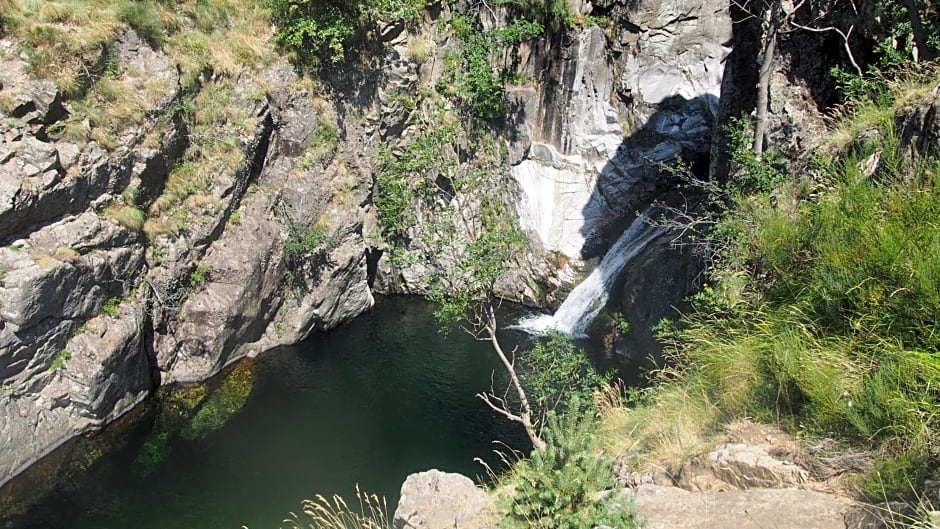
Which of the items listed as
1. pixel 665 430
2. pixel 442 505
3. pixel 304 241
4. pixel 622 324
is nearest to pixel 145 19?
pixel 304 241

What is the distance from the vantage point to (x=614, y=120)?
64.9 ft

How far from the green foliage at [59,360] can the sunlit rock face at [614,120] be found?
13323mm

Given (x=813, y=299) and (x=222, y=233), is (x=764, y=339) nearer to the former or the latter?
(x=813, y=299)

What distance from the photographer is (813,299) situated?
567 centimetres

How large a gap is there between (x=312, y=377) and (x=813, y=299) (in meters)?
13.4

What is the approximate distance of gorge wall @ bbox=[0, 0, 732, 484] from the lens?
42.5ft

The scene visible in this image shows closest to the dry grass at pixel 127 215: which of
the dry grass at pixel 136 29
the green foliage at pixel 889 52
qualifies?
the dry grass at pixel 136 29

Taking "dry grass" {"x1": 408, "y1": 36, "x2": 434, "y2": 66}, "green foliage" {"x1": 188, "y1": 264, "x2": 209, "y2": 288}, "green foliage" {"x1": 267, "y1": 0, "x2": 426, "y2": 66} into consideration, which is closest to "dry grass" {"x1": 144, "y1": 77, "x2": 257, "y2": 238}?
"green foliage" {"x1": 188, "y1": 264, "x2": 209, "y2": 288}

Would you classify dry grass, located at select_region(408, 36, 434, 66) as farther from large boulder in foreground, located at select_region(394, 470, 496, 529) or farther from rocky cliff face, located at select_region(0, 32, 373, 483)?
large boulder in foreground, located at select_region(394, 470, 496, 529)

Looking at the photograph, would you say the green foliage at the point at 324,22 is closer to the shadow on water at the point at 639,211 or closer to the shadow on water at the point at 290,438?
the shadow on water at the point at 639,211

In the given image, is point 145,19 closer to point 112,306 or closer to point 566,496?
point 112,306

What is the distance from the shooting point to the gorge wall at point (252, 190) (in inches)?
510

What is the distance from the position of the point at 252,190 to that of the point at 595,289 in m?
10.4

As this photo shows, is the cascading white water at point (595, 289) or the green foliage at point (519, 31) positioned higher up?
the green foliage at point (519, 31)
